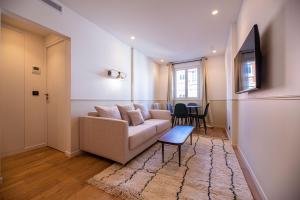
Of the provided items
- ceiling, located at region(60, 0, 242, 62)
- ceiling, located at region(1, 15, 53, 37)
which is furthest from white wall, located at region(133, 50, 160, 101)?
ceiling, located at region(1, 15, 53, 37)

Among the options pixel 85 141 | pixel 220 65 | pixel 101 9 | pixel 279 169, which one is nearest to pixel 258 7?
pixel 279 169

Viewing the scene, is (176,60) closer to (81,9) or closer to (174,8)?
(174,8)

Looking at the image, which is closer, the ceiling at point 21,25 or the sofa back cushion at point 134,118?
the ceiling at point 21,25

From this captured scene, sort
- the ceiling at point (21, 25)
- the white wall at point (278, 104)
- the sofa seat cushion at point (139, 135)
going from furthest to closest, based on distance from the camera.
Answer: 1. the ceiling at point (21, 25)
2. the sofa seat cushion at point (139, 135)
3. the white wall at point (278, 104)

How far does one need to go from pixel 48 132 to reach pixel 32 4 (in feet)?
7.53

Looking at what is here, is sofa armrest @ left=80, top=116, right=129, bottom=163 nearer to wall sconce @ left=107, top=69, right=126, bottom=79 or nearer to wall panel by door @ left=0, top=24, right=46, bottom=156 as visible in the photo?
wall panel by door @ left=0, top=24, right=46, bottom=156

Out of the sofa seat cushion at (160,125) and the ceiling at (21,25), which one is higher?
the ceiling at (21,25)

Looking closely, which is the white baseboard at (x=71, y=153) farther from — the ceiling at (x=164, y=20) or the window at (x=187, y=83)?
the window at (x=187, y=83)

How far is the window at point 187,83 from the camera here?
5484 millimetres

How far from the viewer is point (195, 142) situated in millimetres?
3061

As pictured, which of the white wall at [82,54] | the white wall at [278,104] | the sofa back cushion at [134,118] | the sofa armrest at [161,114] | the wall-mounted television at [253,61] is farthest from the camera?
the sofa armrest at [161,114]

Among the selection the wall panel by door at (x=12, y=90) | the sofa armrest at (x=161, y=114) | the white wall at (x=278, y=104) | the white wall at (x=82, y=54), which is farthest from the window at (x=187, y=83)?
the wall panel by door at (x=12, y=90)

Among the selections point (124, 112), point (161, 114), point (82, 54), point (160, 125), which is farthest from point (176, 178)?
point (82, 54)

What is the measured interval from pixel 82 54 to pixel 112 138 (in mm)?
1707
